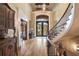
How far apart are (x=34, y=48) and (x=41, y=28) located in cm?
36

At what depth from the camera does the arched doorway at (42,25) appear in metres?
2.71

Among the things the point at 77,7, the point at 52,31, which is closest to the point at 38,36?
the point at 52,31

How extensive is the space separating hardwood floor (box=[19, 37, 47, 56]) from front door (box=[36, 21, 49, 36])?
95mm

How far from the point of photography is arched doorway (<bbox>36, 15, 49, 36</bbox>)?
271 cm

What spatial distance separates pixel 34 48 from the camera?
2.69 m

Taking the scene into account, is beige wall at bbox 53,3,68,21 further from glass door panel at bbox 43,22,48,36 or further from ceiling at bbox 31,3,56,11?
glass door panel at bbox 43,22,48,36

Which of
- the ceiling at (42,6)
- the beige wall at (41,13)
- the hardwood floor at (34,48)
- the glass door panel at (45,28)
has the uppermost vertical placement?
the ceiling at (42,6)

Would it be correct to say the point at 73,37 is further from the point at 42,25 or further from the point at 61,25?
the point at 42,25

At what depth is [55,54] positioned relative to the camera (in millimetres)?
2682

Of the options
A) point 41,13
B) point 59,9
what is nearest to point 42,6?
point 41,13

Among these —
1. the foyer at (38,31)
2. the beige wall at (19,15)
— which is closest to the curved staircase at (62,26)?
the foyer at (38,31)

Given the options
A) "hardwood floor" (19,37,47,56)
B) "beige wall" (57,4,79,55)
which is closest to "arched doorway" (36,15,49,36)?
"hardwood floor" (19,37,47,56)

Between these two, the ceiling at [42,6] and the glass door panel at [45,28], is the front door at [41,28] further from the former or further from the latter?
the ceiling at [42,6]

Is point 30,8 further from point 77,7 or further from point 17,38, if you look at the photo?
point 77,7
